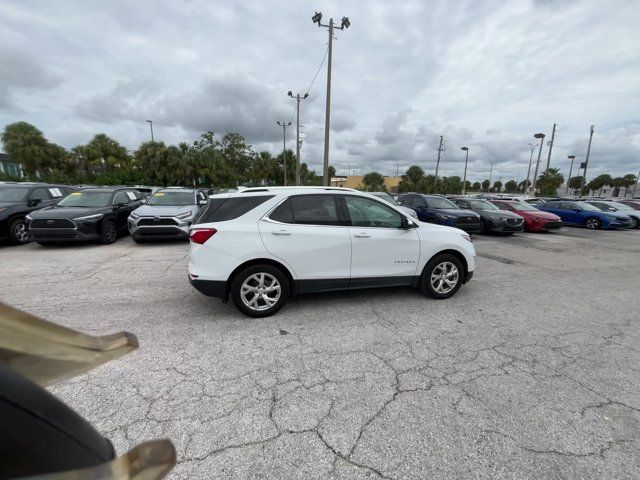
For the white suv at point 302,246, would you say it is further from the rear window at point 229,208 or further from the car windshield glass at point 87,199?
the car windshield glass at point 87,199

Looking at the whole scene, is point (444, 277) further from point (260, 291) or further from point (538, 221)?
point (538, 221)

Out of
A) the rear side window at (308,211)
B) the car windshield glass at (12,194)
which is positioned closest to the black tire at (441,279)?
the rear side window at (308,211)

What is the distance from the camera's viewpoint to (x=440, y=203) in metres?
12.9

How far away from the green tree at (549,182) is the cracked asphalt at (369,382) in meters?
65.6

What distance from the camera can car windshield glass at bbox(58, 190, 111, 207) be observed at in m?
9.08

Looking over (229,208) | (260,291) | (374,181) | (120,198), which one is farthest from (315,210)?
(374,181)

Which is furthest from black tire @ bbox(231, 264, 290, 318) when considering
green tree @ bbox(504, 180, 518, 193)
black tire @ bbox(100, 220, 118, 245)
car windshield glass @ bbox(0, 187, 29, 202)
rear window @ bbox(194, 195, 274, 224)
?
green tree @ bbox(504, 180, 518, 193)

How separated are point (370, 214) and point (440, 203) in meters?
9.42

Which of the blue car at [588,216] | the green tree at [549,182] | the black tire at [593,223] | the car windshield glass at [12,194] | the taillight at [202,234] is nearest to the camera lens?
the taillight at [202,234]

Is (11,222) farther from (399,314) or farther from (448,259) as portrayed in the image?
(448,259)

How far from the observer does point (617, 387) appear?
2820 mm

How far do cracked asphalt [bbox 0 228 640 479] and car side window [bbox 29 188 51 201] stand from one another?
18.6ft

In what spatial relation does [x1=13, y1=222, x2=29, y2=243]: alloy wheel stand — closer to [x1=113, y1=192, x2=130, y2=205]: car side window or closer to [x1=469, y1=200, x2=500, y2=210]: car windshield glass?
[x1=113, y1=192, x2=130, y2=205]: car side window

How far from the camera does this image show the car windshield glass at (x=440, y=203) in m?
12.6
